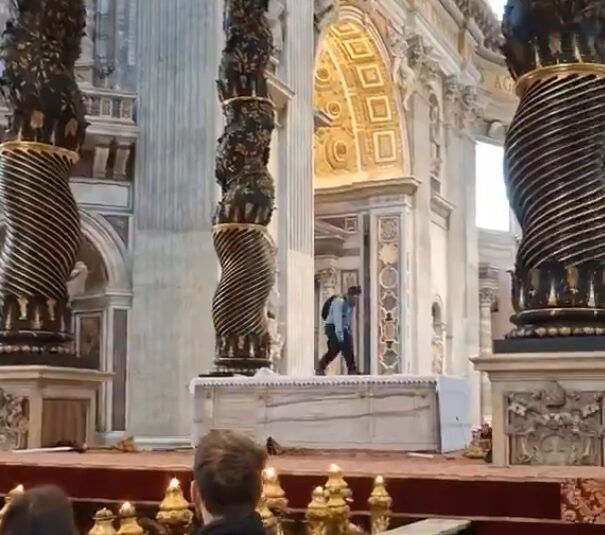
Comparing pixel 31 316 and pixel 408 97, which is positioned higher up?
pixel 408 97

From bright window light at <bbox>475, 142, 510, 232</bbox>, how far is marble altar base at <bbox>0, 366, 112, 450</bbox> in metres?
22.0

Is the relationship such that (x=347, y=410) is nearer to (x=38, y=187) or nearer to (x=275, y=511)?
(x=38, y=187)

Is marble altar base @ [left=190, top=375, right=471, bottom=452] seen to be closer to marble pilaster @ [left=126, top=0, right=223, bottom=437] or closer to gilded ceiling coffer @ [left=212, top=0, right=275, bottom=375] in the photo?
gilded ceiling coffer @ [left=212, top=0, right=275, bottom=375]

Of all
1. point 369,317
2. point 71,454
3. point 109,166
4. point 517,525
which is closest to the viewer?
point 517,525

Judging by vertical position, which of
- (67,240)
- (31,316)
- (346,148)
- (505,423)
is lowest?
(505,423)

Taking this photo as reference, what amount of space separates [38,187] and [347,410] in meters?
2.18

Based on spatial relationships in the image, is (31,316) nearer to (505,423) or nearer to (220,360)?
(220,360)

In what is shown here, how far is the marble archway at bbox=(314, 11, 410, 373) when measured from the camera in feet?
61.2

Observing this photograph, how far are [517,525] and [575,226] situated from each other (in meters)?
1.20

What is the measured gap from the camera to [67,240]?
5613 millimetres

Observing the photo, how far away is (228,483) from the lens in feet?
6.44

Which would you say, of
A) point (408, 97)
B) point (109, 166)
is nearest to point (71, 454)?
point (109, 166)

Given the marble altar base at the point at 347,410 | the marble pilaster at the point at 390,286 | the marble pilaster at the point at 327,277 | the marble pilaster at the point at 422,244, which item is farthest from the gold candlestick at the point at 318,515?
the marble pilaster at the point at 327,277

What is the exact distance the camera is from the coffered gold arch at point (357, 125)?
1911cm
